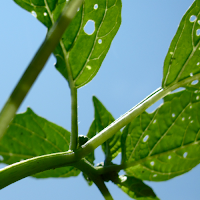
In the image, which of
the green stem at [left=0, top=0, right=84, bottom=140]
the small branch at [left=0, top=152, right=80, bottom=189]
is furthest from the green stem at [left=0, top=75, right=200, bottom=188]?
the green stem at [left=0, top=0, right=84, bottom=140]

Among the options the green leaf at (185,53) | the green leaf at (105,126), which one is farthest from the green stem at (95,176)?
the green leaf at (185,53)

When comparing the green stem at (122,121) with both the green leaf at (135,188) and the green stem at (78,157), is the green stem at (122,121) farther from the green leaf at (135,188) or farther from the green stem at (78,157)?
the green leaf at (135,188)

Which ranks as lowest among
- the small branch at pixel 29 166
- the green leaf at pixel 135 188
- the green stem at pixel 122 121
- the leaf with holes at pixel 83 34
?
the green leaf at pixel 135 188

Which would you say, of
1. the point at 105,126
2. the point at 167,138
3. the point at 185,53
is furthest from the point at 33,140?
the point at 185,53

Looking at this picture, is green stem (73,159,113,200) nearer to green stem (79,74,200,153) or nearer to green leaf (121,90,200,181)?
green stem (79,74,200,153)

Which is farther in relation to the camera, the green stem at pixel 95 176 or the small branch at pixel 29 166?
the green stem at pixel 95 176

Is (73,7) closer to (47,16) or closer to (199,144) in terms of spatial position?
(47,16)

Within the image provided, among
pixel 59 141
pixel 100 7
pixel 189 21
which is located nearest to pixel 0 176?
pixel 59 141
